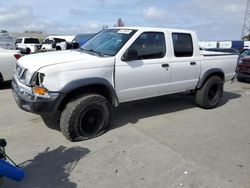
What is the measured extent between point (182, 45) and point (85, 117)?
9.20 feet

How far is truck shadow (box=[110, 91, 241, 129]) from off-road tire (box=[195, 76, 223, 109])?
1.28 ft

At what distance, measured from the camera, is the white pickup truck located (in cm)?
473

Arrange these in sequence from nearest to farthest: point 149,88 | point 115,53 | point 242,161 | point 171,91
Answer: point 242,161 → point 115,53 → point 149,88 → point 171,91

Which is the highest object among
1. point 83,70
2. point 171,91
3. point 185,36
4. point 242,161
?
point 185,36

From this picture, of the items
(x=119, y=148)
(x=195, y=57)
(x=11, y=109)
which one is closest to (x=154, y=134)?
(x=119, y=148)

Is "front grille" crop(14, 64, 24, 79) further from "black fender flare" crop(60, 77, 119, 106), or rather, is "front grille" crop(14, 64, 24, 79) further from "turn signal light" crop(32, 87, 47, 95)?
"black fender flare" crop(60, 77, 119, 106)

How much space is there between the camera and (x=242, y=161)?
4.53 metres

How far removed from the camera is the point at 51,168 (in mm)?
4102

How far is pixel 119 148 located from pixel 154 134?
37.1 inches

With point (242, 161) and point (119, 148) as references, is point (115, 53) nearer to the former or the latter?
point (119, 148)

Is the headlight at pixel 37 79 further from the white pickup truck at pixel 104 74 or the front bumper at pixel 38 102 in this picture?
the front bumper at pixel 38 102

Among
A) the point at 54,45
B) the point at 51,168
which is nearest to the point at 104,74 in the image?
the point at 51,168

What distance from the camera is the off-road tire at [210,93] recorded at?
7230mm

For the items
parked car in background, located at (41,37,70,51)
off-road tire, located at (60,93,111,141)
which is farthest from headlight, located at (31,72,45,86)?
parked car in background, located at (41,37,70,51)
